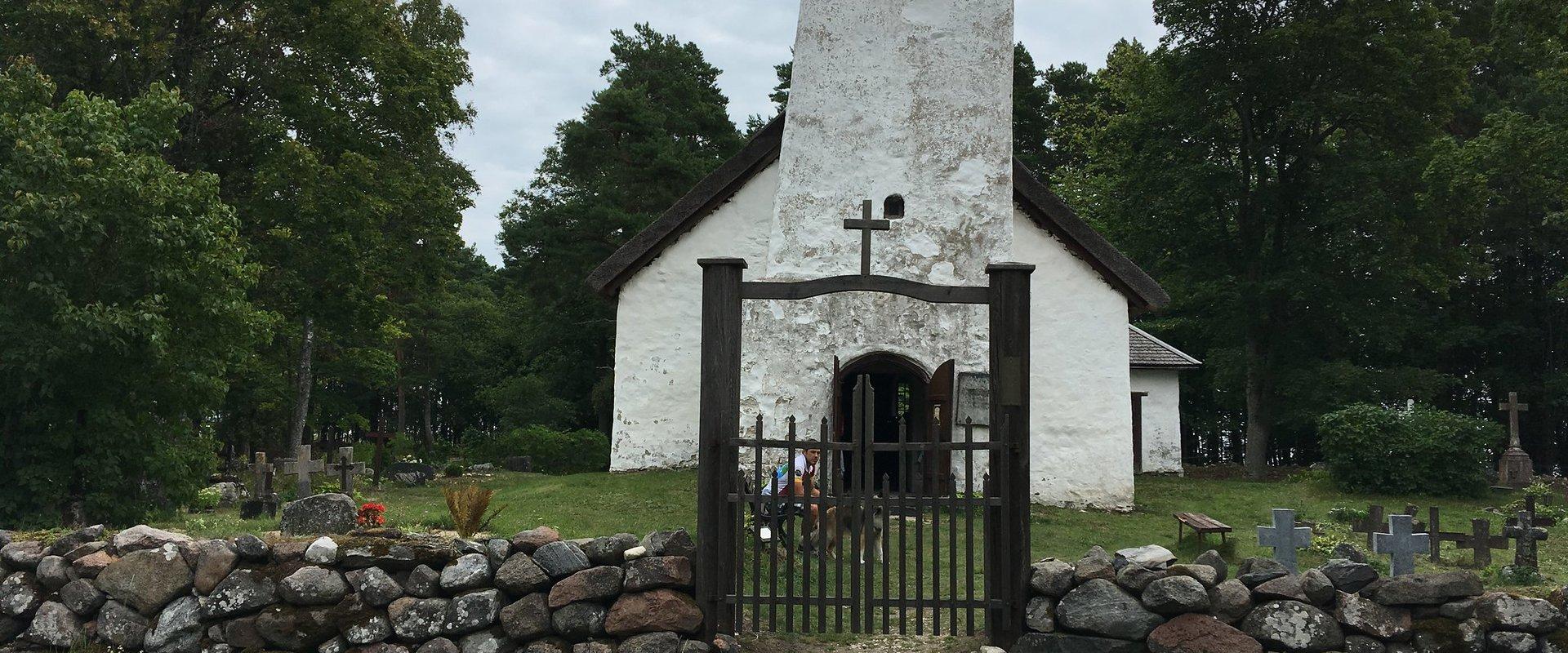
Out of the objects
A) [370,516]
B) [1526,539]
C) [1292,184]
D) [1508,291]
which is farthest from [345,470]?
[1508,291]

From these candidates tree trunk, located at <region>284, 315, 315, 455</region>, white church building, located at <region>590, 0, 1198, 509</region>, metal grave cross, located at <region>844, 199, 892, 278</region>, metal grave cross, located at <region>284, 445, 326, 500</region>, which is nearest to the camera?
metal grave cross, located at <region>844, 199, 892, 278</region>

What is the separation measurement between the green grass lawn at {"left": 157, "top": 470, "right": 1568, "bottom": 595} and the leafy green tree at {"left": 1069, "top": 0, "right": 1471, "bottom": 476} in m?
7.29

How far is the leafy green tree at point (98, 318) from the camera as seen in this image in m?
10.8

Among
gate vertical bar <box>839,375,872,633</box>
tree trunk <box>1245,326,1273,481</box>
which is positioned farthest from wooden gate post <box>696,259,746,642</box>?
tree trunk <box>1245,326,1273,481</box>

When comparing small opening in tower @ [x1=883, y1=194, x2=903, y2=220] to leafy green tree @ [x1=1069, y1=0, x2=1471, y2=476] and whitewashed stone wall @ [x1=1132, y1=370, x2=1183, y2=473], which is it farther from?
leafy green tree @ [x1=1069, y1=0, x2=1471, y2=476]

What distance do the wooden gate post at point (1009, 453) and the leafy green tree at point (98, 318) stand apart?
834 cm

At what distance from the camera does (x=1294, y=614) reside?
21.2ft

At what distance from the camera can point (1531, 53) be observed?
2025 centimetres

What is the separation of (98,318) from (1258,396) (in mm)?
24304

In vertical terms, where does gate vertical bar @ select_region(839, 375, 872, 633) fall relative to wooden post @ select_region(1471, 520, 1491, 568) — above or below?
above

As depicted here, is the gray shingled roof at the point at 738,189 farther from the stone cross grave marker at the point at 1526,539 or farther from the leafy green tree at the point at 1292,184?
the leafy green tree at the point at 1292,184

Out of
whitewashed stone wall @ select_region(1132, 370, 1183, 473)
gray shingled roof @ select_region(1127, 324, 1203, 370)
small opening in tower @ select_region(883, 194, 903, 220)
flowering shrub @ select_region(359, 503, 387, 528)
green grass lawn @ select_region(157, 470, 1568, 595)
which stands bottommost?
green grass lawn @ select_region(157, 470, 1568, 595)

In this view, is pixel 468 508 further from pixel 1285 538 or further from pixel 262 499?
pixel 262 499

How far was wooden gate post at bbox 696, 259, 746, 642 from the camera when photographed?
684cm
